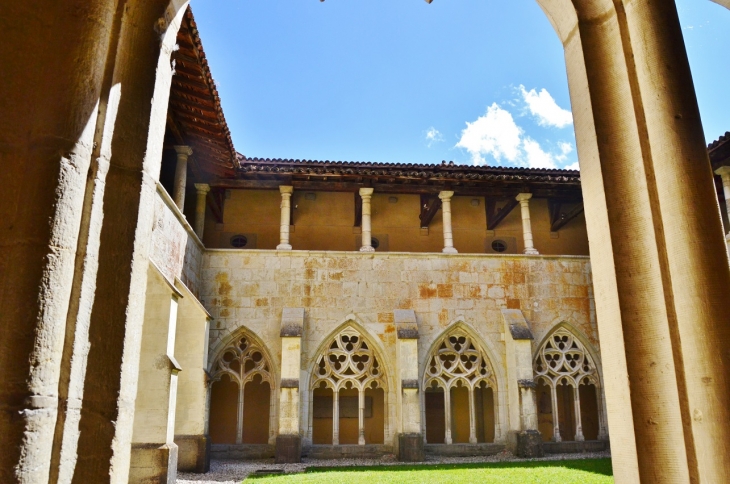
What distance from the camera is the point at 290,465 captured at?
10953mm

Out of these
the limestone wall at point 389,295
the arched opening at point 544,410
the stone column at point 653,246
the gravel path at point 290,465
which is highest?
the limestone wall at point 389,295

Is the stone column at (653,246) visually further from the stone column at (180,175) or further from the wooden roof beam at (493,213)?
the wooden roof beam at (493,213)

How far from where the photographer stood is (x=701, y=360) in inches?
79.4

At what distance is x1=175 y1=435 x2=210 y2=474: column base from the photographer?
Answer: 10.2 metres

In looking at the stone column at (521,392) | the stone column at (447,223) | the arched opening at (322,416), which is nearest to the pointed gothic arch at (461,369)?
the stone column at (521,392)

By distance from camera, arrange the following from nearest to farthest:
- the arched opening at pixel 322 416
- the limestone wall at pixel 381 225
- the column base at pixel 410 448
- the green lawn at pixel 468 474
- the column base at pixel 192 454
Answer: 1. the green lawn at pixel 468 474
2. the column base at pixel 192 454
3. the column base at pixel 410 448
4. the limestone wall at pixel 381 225
5. the arched opening at pixel 322 416

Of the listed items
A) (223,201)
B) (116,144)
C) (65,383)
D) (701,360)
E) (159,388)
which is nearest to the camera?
(65,383)

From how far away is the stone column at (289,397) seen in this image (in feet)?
37.2

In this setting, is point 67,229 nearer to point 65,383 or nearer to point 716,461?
point 65,383

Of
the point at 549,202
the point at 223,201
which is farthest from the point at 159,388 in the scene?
the point at 549,202

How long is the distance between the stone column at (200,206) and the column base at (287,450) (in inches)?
191

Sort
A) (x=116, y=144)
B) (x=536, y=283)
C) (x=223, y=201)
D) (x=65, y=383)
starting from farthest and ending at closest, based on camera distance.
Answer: (x=223, y=201) < (x=536, y=283) < (x=116, y=144) < (x=65, y=383)

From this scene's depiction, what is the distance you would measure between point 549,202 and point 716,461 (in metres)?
14.8

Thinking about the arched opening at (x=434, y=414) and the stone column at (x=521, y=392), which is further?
the arched opening at (x=434, y=414)
